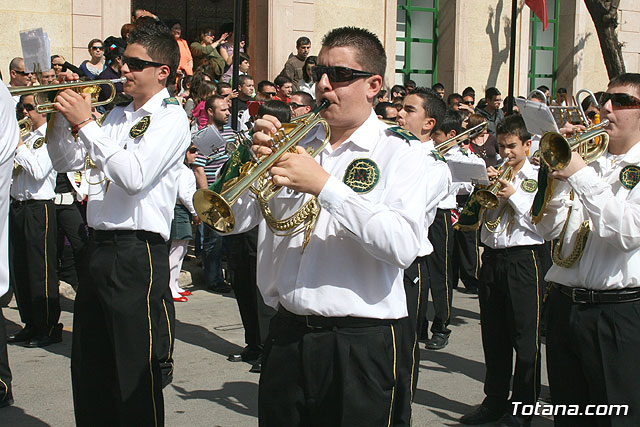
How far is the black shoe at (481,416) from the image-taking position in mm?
5637

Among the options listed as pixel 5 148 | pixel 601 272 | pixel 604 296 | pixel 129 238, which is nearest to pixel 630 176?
pixel 601 272

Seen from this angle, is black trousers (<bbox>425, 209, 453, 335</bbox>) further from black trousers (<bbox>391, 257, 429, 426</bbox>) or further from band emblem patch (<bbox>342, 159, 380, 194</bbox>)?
band emblem patch (<bbox>342, 159, 380, 194</bbox>)

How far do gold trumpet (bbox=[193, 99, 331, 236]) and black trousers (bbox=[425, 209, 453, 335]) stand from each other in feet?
15.0

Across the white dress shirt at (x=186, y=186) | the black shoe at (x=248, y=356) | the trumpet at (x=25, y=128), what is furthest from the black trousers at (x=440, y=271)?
the trumpet at (x=25, y=128)

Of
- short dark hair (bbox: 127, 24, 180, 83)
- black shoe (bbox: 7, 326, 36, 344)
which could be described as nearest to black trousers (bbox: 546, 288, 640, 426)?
short dark hair (bbox: 127, 24, 180, 83)

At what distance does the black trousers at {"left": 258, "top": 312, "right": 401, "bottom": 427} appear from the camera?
319cm

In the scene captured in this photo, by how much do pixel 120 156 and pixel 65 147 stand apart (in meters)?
0.79

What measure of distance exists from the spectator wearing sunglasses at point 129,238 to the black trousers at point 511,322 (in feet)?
7.78

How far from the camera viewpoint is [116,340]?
4.41 m

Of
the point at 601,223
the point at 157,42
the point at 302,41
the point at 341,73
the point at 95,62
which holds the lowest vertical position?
the point at 601,223

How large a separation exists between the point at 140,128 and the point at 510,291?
279cm

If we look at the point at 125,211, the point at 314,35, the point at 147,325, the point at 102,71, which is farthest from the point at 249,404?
the point at 314,35

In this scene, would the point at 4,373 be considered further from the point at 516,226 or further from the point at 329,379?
the point at 516,226

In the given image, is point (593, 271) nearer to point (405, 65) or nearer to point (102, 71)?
point (102, 71)
